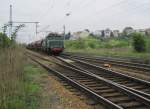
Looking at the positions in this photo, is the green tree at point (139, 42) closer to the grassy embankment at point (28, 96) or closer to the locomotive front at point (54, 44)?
the locomotive front at point (54, 44)

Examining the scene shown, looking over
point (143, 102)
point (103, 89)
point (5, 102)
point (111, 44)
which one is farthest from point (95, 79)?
point (111, 44)

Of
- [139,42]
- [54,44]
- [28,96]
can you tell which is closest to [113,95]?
[28,96]

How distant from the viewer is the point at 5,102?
26.3 ft

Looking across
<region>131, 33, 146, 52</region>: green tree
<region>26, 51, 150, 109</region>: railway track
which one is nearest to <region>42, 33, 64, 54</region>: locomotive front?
<region>131, 33, 146, 52</region>: green tree

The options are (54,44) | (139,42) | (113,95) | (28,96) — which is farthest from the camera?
(54,44)

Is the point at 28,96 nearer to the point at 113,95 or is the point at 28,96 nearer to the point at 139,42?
the point at 113,95

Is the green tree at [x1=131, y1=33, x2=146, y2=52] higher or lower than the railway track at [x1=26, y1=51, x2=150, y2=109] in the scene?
higher

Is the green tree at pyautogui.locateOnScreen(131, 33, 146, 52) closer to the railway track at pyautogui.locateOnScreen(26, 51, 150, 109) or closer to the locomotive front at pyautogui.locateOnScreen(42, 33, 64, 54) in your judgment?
the locomotive front at pyautogui.locateOnScreen(42, 33, 64, 54)

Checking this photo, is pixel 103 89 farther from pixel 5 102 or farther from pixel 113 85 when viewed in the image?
pixel 5 102

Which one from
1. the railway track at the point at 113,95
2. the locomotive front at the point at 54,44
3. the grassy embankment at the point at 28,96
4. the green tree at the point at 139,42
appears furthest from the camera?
the locomotive front at the point at 54,44

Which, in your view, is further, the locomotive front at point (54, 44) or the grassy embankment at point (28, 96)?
the locomotive front at point (54, 44)

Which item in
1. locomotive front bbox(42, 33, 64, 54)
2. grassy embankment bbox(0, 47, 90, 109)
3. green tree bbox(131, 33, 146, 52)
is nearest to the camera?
grassy embankment bbox(0, 47, 90, 109)

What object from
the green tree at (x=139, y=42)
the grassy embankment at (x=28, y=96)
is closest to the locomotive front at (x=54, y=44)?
the green tree at (x=139, y=42)

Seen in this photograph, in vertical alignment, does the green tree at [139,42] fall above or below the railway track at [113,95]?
above
